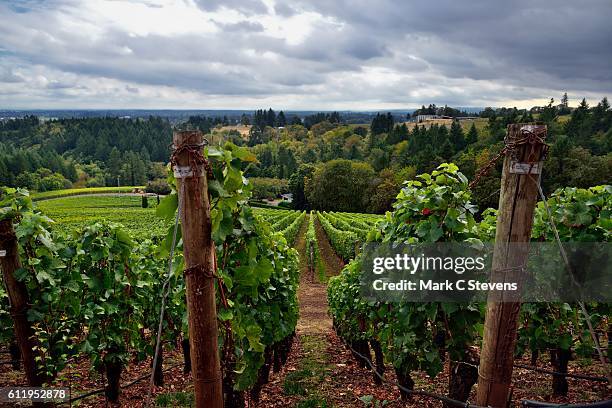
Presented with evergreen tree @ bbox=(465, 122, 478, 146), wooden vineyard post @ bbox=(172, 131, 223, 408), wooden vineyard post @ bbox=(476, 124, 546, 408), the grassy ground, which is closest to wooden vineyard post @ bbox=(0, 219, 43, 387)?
wooden vineyard post @ bbox=(172, 131, 223, 408)

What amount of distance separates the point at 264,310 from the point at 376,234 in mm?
1774

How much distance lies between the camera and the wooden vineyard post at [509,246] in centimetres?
257

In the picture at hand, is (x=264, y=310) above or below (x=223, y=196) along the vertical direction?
below

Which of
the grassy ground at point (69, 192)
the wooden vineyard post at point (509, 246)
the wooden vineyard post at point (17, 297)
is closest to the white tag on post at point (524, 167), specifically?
the wooden vineyard post at point (509, 246)

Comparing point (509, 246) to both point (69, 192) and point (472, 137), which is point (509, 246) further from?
point (69, 192)

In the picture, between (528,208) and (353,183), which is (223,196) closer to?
(528,208)

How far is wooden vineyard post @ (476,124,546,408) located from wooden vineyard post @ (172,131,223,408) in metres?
1.91

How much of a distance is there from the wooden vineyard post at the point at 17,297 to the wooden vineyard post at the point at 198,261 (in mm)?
2325

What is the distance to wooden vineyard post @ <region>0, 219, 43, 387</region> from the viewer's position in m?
3.76

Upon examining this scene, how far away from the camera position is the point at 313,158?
108 meters

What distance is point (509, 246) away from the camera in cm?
271

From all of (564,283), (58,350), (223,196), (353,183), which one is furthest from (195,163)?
(353,183)

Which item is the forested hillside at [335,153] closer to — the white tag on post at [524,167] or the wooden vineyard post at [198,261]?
the wooden vineyard post at [198,261]

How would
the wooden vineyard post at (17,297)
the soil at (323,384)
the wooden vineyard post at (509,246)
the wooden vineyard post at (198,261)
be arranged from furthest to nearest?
the soil at (323,384) < the wooden vineyard post at (17,297) < the wooden vineyard post at (509,246) < the wooden vineyard post at (198,261)
